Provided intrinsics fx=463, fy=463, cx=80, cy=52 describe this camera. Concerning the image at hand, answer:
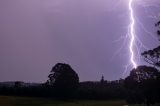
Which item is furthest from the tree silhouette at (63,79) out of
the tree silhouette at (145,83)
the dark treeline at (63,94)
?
the tree silhouette at (145,83)

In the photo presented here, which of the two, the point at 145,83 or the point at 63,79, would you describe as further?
the point at 63,79

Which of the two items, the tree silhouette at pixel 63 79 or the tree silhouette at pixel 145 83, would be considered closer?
the tree silhouette at pixel 145 83

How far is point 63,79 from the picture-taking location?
86.6 metres

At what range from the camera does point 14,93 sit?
83000 mm

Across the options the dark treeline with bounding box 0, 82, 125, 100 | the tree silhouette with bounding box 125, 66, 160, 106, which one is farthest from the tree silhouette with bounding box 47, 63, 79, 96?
the tree silhouette with bounding box 125, 66, 160, 106

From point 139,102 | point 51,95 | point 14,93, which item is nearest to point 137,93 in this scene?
point 139,102

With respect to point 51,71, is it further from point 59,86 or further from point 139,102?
point 139,102

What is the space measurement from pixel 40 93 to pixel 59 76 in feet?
21.6

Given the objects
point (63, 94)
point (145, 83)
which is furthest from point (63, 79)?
point (145, 83)

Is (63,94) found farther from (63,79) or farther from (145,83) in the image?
(145,83)

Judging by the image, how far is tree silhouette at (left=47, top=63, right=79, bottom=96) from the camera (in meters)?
83.9

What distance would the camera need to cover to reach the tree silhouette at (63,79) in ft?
275

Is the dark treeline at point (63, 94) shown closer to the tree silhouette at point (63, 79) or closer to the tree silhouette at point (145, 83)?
the tree silhouette at point (63, 79)

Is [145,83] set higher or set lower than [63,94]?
lower
